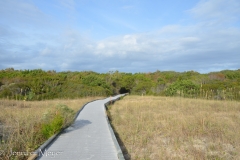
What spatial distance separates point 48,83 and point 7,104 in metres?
18.2

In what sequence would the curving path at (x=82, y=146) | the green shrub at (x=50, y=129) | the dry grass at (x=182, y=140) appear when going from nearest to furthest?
the curving path at (x=82, y=146), the dry grass at (x=182, y=140), the green shrub at (x=50, y=129)

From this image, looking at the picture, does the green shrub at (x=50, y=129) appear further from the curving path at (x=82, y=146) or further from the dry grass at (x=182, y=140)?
the dry grass at (x=182, y=140)

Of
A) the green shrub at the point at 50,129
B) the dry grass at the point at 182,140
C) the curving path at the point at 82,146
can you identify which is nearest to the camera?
the curving path at the point at 82,146

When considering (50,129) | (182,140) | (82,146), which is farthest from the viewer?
(182,140)

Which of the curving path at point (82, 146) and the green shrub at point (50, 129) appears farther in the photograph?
the green shrub at point (50, 129)

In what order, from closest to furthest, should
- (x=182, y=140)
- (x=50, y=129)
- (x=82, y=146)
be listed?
(x=82, y=146) → (x=50, y=129) → (x=182, y=140)

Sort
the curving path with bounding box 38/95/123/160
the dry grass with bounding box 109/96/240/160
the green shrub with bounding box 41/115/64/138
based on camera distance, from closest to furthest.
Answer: the curving path with bounding box 38/95/123/160
the dry grass with bounding box 109/96/240/160
the green shrub with bounding box 41/115/64/138

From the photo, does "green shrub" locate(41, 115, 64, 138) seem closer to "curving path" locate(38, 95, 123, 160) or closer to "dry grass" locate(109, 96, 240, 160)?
"curving path" locate(38, 95, 123, 160)

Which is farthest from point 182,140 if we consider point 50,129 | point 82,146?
point 50,129

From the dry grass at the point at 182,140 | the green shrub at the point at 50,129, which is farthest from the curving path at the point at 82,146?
the dry grass at the point at 182,140

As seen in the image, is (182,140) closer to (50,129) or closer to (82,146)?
(82,146)

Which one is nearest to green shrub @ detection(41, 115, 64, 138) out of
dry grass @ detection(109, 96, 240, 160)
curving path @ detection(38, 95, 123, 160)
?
curving path @ detection(38, 95, 123, 160)

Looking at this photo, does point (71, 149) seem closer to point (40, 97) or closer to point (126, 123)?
point (126, 123)

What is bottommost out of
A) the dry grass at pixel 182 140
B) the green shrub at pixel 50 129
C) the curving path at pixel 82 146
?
the dry grass at pixel 182 140
